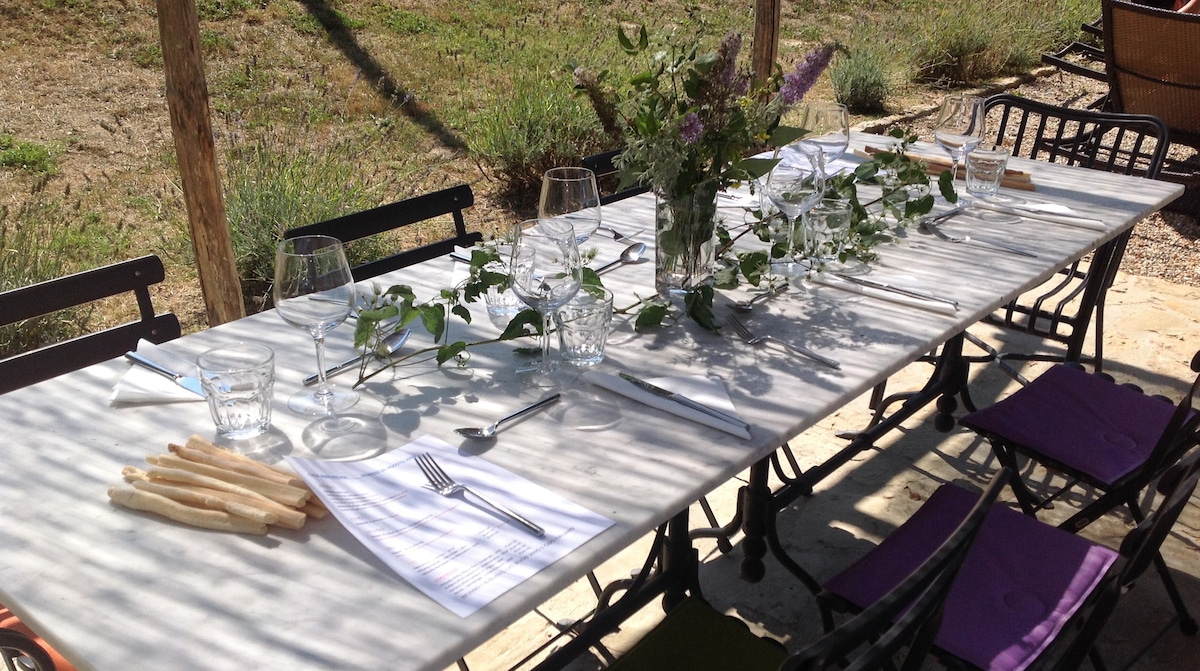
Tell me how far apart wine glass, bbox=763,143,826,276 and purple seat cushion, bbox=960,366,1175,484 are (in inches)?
26.8

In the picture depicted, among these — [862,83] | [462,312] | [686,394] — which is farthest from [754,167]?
[862,83]

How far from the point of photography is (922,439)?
11.2 feet

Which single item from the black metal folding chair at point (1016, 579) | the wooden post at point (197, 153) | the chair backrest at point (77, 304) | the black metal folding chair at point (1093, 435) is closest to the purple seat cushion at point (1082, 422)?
the black metal folding chair at point (1093, 435)

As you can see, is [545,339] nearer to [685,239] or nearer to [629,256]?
[685,239]

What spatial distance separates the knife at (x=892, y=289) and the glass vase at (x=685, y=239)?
36cm

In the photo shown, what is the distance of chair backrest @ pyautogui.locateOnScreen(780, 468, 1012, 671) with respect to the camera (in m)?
1.10

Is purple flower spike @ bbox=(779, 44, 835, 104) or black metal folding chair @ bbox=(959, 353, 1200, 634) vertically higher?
purple flower spike @ bbox=(779, 44, 835, 104)

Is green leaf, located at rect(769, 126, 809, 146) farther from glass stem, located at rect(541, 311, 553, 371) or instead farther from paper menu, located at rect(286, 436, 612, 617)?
paper menu, located at rect(286, 436, 612, 617)

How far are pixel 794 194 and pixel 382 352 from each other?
3.36 ft

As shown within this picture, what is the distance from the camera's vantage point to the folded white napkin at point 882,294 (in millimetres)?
2135

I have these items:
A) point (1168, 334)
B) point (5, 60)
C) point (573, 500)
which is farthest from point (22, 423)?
point (5, 60)

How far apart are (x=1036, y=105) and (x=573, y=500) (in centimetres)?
287

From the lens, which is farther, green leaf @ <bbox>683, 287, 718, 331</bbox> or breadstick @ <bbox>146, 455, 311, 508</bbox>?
green leaf @ <bbox>683, 287, 718, 331</bbox>

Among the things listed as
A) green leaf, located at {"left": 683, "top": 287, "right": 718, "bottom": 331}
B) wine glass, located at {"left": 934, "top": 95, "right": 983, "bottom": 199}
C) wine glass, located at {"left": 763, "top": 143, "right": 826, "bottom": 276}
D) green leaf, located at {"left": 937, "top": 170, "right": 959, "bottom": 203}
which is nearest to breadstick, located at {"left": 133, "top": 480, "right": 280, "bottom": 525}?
green leaf, located at {"left": 683, "top": 287, "right": 718, "bottom": 331}
